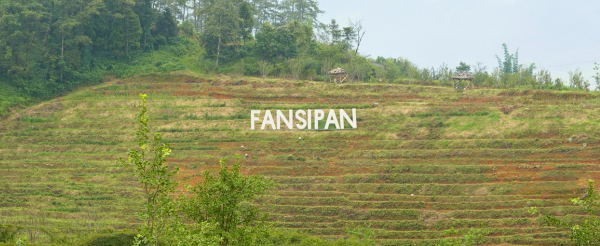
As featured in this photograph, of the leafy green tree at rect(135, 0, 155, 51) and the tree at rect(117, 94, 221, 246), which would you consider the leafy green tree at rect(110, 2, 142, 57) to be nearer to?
the leafy green tree at rect(135, 0, 155, 51)

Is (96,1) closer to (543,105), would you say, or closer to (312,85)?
(312,85)

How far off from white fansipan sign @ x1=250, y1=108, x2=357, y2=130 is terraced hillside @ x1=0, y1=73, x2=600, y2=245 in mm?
761

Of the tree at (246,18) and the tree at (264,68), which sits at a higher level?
the tree at (246,18)

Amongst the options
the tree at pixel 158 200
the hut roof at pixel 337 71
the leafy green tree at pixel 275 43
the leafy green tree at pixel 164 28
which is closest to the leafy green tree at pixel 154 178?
the tree at pixel 158 200

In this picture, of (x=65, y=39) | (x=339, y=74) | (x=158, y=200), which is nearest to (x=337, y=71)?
(x=339, y=74)

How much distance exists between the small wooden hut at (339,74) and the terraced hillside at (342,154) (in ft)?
6.30

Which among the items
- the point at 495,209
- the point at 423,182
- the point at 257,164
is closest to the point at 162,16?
the point at 257,164

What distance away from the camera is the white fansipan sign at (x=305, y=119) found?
117 ft

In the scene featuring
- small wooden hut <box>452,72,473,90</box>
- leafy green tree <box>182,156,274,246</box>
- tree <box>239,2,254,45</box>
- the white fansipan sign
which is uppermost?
tree <box>239,2,254,45</box>

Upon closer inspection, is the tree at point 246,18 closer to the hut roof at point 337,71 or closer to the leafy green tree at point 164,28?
the leafy green tree at point 164,28

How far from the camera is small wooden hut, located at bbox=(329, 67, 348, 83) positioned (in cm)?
4334

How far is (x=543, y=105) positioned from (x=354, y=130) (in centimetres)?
1364

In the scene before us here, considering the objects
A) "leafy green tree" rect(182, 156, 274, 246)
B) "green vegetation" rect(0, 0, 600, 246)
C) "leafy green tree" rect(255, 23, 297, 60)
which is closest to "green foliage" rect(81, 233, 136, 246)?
"green vegetation" rect(0, 0, 600, 246)

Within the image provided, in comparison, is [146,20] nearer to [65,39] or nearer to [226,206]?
[65,39]
